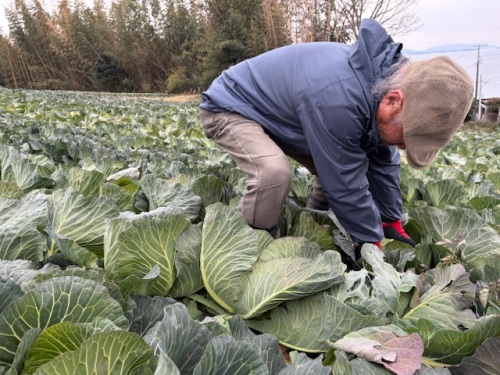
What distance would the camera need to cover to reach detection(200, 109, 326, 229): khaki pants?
222 centimetres

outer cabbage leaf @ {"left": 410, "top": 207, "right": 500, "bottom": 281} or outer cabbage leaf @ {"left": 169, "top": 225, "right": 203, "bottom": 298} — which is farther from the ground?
outer cabbage leaf @ {"left": 169, "top": 225, "right": 203, "bottom": 298}

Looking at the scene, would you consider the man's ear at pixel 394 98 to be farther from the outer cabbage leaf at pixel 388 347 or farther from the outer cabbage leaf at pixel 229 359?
the outer cabbage leaf at pixel 229 359

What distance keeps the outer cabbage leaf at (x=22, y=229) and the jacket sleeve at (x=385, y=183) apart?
1745mm

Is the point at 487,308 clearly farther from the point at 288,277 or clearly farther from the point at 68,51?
the point at 68,51

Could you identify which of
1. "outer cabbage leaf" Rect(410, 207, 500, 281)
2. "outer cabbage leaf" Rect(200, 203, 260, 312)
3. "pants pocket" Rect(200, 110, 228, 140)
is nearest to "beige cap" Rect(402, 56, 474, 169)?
"outer cabbage leaf" Rect(410, 207, 500, 281)

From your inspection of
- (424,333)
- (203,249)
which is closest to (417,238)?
(424,333)

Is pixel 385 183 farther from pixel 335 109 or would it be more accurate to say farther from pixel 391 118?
pixel 335 109

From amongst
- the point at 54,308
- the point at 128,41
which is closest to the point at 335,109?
the point at 54,308

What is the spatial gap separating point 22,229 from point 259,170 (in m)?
1.09

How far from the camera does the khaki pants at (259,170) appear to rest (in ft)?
7.27

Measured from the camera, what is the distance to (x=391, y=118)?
6.91ft

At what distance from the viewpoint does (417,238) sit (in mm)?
2475

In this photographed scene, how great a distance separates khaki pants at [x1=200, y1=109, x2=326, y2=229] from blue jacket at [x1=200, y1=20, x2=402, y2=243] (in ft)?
0.32

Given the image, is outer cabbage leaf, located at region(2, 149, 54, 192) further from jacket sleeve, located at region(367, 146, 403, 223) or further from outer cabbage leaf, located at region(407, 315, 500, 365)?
Result: outer cabbage leaf, located at region(407, 315, 500, 365)
